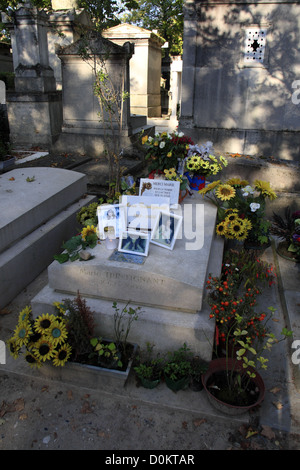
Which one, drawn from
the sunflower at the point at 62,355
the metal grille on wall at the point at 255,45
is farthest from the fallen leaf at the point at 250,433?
the metal grille on wall at the point at 255,45

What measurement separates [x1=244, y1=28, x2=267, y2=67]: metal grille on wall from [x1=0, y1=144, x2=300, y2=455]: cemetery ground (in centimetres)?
730

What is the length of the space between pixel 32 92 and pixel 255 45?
18.3 feet

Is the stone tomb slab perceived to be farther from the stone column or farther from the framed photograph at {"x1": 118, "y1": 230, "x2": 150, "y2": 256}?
the stone column

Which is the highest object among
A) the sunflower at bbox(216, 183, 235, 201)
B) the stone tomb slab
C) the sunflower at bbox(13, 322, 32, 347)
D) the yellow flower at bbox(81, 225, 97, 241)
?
the sunflower at bbox(216, 183, 235, 201)

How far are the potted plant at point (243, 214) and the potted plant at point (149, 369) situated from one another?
176cm

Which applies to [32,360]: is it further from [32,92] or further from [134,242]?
[32,92]

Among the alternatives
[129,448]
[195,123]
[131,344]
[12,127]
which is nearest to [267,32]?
[195,123]

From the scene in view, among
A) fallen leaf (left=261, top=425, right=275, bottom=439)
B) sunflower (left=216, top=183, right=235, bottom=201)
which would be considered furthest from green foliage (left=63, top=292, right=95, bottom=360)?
sunflower (left=216, top=183, right=235, bottom=201)

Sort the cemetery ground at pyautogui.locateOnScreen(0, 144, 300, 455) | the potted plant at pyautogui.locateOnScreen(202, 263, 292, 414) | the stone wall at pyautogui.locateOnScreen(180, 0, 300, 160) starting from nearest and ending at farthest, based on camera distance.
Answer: the cemetery ground at pyautogui.locateOnScreen(0, 144, 300, 455)
the potted plant at pyautogui.locateOnScreen(202, 263, 292, 414)
the stone wall at pyautogui.locateOnScreen(180, 0, 300, 160)

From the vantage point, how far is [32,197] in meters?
4.52

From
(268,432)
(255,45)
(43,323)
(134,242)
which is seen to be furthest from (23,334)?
(255,45)

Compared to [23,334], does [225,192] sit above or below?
above

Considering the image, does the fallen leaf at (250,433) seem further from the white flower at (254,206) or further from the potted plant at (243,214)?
the white flower at (254,206)

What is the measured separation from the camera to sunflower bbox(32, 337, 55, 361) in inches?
110
